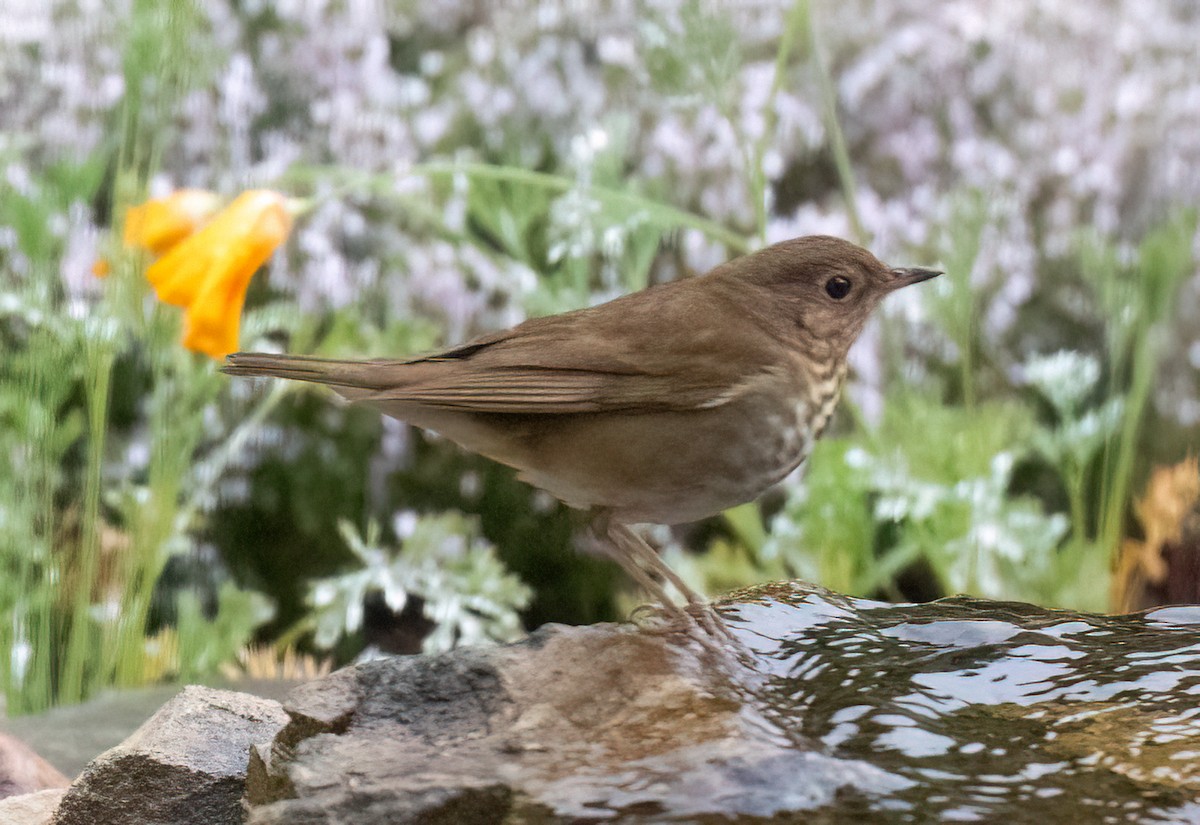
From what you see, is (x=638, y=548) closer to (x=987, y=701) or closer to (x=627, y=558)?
(x=627, y=558)

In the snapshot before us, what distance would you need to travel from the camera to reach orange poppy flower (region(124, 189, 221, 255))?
189cm

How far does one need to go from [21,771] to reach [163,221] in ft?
2.52

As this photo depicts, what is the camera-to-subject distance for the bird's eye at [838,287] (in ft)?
4.10

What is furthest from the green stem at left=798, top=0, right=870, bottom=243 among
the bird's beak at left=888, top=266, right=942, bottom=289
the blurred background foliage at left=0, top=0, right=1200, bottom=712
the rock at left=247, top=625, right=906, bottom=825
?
the rock at left=247, top=625, right=906, bottom=825

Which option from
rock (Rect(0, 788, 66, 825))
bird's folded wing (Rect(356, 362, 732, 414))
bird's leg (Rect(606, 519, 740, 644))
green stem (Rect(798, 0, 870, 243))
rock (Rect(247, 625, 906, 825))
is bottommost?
rock (Rect(0, 788, 66, 825))

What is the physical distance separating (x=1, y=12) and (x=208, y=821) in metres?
1.30

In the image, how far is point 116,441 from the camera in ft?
6.45

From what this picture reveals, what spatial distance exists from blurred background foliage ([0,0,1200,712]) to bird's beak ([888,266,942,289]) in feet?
2.24

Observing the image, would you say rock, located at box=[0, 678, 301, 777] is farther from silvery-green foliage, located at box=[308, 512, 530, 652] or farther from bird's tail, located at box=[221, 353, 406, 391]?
bird's tail, located at box=[221, 353, 406, 391]

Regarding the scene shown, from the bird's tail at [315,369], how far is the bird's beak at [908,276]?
0.46 m

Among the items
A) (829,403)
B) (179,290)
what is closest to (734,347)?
(829,403)

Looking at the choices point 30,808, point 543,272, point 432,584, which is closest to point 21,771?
point 30,808

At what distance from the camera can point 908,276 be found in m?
1.24

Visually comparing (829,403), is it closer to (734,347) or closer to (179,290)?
(734,347)
